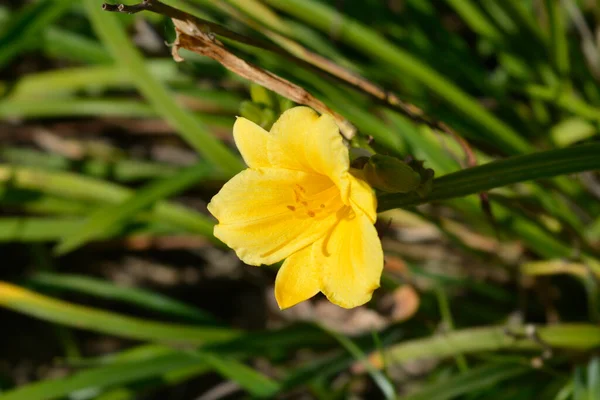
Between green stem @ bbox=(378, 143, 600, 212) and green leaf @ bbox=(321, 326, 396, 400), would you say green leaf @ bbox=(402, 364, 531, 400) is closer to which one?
green leaf @ bbox=(321, 326, 396, 400)

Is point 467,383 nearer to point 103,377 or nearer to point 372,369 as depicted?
point 372,369

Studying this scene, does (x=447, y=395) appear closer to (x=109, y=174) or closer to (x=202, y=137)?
(x=202, y=137)

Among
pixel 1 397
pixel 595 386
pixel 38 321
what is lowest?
pixel 595 386

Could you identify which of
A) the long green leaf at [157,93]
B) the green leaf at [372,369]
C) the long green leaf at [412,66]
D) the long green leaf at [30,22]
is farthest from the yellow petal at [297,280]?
the long green leaf at [30,22]

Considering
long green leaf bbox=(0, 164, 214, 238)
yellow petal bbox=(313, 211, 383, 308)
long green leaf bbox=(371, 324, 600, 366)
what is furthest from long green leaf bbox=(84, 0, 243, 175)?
yellow petal bbox=(313, 211, 383, 308)

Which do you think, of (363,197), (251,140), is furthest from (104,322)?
(363,197)

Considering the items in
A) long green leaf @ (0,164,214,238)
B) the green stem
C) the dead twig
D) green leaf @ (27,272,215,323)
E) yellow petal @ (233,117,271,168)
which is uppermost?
long green leaf @ (0,164,214,238)

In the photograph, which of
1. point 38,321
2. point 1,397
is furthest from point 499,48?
point 38,321
